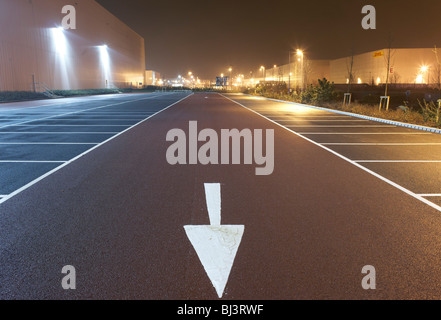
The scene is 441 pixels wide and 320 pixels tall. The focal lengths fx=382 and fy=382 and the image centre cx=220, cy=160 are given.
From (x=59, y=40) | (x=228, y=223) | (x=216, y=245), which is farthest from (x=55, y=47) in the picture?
(x=216, y=245)

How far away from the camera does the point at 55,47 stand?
51.6 metres

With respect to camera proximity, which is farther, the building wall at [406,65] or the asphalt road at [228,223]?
the building wall at [406,65]

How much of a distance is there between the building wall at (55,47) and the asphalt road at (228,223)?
3813 centimetres

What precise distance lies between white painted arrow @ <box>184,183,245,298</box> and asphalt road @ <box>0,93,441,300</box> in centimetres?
8

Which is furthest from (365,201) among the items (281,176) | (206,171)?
(206,171)

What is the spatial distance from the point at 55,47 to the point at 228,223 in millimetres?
53906

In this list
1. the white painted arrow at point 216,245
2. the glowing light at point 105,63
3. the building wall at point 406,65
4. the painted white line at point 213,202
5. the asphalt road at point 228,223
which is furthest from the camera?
the building wall at point 406,65

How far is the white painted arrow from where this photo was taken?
12.5ft

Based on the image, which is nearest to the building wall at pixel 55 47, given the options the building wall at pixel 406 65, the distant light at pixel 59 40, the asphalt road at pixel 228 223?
the distant light at pixel 59 40

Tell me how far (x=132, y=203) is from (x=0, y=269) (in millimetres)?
2386

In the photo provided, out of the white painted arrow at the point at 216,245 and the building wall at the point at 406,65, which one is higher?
the building wall at the point at 406,65

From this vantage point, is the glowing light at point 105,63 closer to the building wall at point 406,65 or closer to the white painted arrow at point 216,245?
the building wall at point 406,65

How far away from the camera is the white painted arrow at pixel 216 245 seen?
3.82 metres

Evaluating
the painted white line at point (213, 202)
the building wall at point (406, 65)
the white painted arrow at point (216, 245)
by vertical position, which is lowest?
the white painted arrow at point (216, 245)
